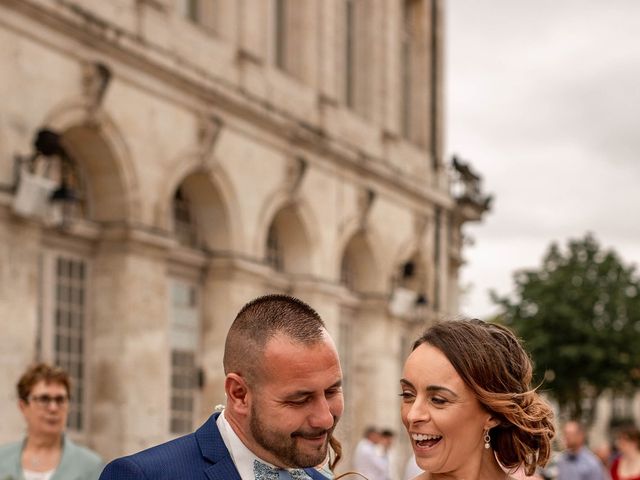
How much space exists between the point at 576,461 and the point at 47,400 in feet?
26.6

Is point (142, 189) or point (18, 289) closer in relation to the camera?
point (18, 289)

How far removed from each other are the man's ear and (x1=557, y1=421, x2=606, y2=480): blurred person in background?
36.1 feet

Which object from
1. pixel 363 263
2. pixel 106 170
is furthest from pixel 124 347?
pixel 363 263

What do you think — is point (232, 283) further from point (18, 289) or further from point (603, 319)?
point (603, 319)

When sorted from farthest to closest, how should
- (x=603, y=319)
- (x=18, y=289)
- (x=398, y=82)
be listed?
(x=603, y=319)
(x=398, y=82)
(x=18, y=289)

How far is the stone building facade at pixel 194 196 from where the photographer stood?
49.2 feet

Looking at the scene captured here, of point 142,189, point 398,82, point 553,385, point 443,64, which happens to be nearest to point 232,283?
point 142,189

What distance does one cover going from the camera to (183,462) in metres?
3.72

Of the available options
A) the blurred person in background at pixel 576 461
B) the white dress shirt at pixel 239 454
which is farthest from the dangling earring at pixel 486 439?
the blurred person in background at pixel 576 461

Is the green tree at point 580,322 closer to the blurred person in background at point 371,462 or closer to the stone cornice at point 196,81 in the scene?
the stone cornice at point 196,81

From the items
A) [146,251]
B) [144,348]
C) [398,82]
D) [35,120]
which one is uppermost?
[398,82]

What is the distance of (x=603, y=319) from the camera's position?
40.5 metres

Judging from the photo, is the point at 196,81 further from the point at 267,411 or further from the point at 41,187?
the point at 267,411

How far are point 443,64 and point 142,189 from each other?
12.8 m
